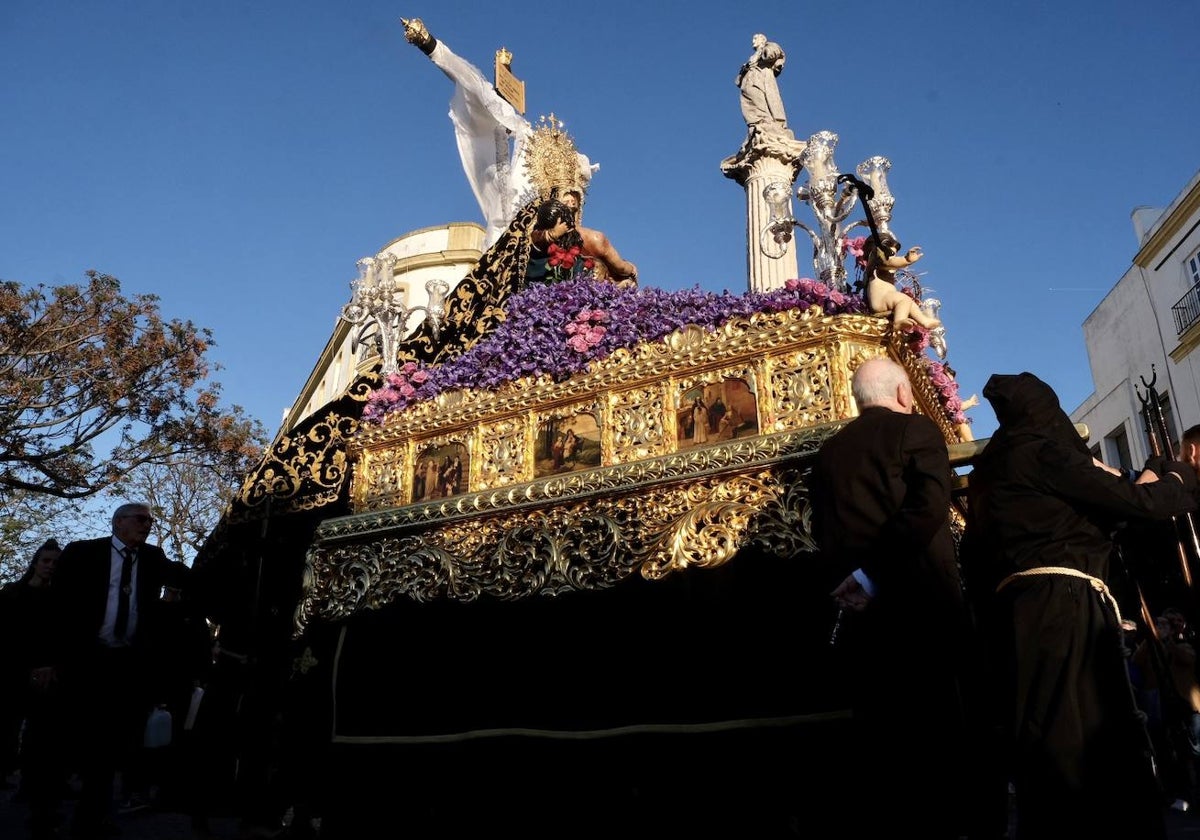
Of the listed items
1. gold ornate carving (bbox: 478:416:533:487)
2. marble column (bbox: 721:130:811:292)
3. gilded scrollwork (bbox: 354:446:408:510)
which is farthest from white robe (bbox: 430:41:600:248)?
gold ornate carving (bbox: 478:416:533:487)

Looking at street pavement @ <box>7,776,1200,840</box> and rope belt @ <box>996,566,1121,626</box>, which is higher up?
rope belt @ <box>996,566,1121,626</box>

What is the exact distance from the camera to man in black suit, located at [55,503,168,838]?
4.32 meters

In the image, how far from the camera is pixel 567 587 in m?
4.04

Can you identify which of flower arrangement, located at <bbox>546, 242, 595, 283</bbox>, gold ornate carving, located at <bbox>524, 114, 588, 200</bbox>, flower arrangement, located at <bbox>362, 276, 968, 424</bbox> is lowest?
flower arrangement, located at <bbox>362, 276, 968, 424</bbox>

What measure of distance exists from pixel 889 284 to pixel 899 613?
1957 mm

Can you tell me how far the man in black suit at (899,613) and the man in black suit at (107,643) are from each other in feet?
12.2

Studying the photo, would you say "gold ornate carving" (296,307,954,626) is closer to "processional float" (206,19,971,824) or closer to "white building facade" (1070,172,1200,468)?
"processional float" (206,19,971,824)

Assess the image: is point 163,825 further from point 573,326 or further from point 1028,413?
point 1028,413

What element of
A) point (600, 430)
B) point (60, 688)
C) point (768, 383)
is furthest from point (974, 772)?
point (60, 688)

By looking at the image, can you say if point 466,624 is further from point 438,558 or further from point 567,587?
point 567,587

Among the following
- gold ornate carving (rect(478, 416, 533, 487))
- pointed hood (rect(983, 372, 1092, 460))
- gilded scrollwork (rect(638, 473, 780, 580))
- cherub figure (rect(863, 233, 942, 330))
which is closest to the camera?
pointed hood (rect(983, 372, 1092, 460))

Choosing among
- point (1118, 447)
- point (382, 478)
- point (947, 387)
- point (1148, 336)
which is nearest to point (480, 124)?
point (382, 478)

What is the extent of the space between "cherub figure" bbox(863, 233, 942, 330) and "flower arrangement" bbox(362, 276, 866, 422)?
0.31ft

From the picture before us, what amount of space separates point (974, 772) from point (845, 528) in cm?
91
